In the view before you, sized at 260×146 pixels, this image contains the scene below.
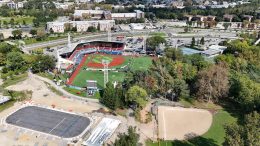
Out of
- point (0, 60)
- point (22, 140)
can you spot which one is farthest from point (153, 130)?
point (0, 60)

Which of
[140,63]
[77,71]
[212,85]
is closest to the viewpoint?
→ [212,85]

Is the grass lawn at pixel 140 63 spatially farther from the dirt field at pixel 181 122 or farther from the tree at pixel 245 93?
the tree at pixel 245 93

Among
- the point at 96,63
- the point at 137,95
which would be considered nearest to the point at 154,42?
the point at 96,63

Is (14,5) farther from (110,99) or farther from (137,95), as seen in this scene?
(137,95)

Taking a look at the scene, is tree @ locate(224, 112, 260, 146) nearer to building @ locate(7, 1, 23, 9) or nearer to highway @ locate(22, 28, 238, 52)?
highway @ locate(22, 28, 238, 52)

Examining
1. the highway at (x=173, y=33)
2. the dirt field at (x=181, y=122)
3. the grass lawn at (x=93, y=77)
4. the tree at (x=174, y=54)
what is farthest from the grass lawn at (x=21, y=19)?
the dirt field at (x=181, y=122)

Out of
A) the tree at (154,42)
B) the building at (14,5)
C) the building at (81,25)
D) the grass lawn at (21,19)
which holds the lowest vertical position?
the tree at (154,42)
